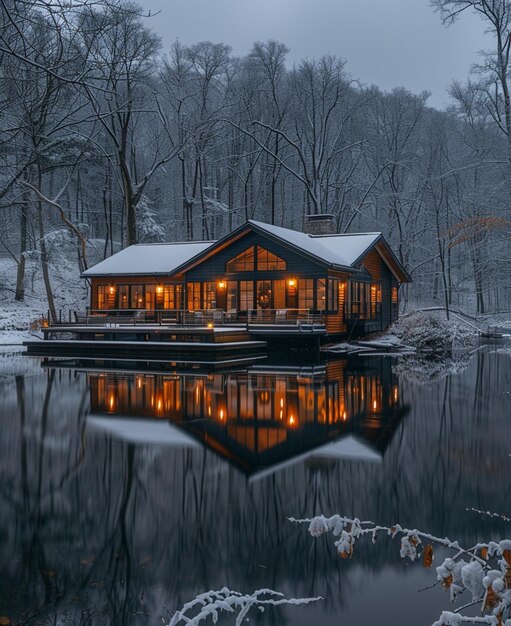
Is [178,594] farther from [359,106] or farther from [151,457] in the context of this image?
[359,106]

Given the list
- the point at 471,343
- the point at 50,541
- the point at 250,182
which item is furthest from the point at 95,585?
the point at 250,182

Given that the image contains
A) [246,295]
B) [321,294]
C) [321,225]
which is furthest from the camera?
[321,225]

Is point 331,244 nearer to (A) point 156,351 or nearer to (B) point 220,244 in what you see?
(B) point 220,244

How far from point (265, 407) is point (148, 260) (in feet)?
78.8

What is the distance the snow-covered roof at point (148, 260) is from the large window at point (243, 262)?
311 cm

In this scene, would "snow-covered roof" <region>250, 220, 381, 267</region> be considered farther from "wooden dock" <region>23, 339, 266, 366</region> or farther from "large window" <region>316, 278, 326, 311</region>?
"wooden dock" <region>23, 339, 266, 366</region>

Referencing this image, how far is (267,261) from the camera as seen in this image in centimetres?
3181

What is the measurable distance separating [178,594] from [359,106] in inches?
1835

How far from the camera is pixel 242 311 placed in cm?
3138

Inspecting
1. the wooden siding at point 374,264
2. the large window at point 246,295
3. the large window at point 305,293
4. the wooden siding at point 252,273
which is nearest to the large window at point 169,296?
the wooden siding at point 252,273

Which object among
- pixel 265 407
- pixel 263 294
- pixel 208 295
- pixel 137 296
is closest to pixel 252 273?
pixel 263 294

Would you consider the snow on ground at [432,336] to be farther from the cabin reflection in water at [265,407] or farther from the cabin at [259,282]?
the cabin reflection in water at [265,407]

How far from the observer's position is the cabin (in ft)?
99.7

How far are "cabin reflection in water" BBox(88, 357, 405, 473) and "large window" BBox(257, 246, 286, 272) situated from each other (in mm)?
9860
